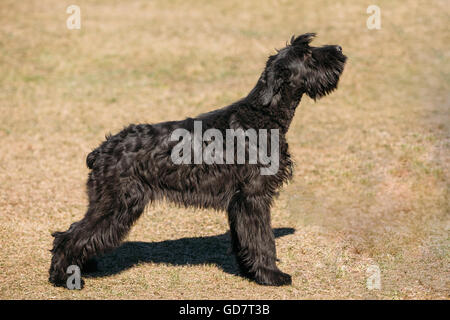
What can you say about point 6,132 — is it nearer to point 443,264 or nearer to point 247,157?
point 247,157

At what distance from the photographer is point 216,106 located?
51.0ft

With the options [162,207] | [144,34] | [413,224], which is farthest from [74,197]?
[144,34]

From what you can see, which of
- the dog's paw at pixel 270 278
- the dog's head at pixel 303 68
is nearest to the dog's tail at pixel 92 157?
the dog's head at pixel 303 68

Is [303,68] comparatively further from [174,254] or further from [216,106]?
[216,106]

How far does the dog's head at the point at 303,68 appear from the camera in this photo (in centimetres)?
683

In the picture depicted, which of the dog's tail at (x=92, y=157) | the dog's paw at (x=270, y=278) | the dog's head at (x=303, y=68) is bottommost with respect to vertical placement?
the dog's paw at (x=270, y=278)

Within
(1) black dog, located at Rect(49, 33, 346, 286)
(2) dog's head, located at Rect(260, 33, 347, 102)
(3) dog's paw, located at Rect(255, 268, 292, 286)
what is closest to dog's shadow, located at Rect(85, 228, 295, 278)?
(3) dog's paw, located at Rect(255, 268, 292, 286)

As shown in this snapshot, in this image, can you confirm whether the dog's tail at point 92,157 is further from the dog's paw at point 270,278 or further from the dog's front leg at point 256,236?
the dog's paw at point 270,278

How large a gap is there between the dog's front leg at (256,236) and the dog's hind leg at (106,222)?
114 centimetres

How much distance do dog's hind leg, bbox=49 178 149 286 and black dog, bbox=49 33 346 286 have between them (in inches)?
0.5

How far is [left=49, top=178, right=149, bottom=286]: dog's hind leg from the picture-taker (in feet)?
A: 21.9

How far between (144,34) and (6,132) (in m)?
8.00

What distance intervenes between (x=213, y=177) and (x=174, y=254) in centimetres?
198

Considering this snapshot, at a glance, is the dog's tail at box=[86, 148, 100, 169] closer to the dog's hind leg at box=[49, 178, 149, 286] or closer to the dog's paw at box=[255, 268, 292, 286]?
the dog's hind leg at box=[49, 178, 149, 286]
